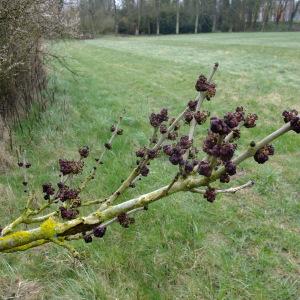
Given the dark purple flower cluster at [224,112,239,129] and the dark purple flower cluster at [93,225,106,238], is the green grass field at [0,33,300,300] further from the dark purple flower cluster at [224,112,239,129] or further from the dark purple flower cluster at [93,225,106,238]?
the dark purple flower cluster at [224,112,239,129]

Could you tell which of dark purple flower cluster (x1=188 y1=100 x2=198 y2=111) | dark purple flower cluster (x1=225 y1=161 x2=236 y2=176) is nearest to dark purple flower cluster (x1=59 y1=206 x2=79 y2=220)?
dark purple flower cluster (x1=188 y1=100 x2=198 y2=111)

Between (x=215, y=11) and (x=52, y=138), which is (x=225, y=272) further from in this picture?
(x=215, y=11)

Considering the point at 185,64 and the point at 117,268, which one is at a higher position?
the point at 117,268

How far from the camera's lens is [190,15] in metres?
74.2

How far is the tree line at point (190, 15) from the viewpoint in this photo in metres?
72.2

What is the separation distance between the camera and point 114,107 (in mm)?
11742

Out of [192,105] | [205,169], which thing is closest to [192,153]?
[192,105]

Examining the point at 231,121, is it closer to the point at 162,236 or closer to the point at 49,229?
the point at 49,229

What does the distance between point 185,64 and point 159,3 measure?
175 ft

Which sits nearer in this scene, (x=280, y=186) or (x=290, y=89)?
(x=280, y=186)

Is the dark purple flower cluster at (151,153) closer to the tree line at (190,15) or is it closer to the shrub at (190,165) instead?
the shrub at (190,165)

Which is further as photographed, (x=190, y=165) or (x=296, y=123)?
(x=190, y=165)

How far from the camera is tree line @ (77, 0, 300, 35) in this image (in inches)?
2842

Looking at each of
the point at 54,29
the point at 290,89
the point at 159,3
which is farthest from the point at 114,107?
the point at 159,3
